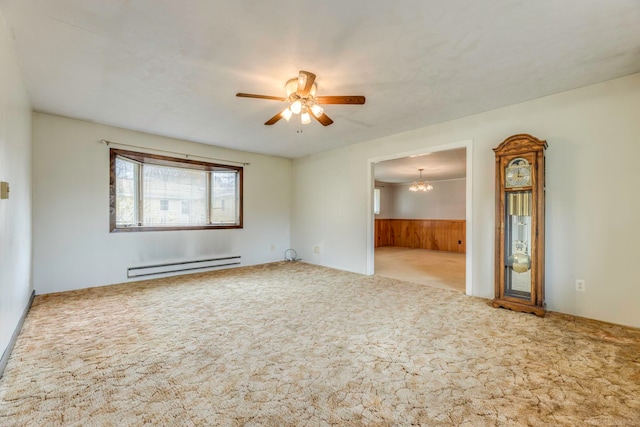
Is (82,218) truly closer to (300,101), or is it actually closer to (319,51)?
(300,101)

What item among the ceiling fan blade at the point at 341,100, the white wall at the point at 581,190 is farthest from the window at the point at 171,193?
the white wall at the point at 581,190

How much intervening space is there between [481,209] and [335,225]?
106 inches

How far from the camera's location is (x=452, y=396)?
1670 mm

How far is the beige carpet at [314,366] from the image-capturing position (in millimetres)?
1525

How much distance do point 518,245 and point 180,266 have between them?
5088mm

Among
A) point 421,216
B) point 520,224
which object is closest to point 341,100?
point 520,224

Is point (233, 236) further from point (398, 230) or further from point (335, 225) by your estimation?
point (398, 230)

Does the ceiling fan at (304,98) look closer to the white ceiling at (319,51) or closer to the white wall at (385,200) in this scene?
the white ceiling at (319,51)

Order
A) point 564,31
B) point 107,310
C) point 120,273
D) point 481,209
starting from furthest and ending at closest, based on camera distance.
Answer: point 120,273
point 481,209
point 107,310
point 564,31

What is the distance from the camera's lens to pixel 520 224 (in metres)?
3.24

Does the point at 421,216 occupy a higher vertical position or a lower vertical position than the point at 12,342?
higher

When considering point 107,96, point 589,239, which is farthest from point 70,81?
point 589,239

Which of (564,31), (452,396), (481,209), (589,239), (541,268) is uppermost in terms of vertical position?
(564,31)

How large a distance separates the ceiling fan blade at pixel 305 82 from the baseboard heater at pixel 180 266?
3.84 meters
